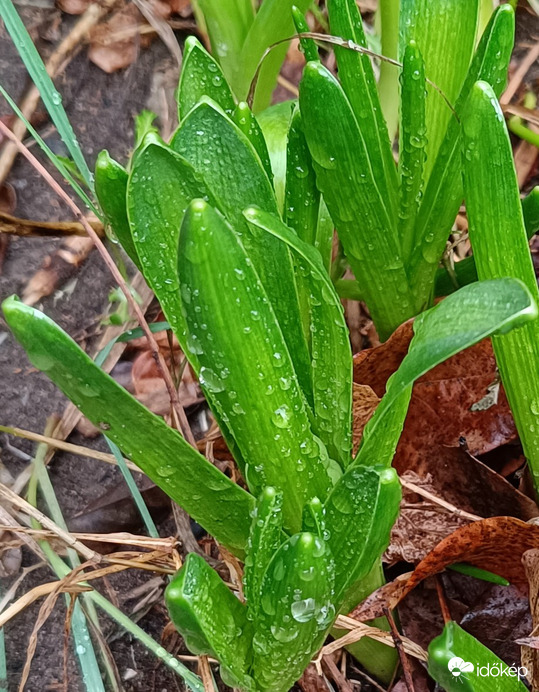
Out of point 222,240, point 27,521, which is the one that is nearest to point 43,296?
point 27,521

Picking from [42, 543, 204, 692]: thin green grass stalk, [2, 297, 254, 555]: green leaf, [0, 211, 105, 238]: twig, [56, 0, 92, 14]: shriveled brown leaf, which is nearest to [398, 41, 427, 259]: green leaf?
[2, 297, 254, 555]: green leaf

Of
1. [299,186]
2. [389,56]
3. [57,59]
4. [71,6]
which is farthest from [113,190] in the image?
[71,6]

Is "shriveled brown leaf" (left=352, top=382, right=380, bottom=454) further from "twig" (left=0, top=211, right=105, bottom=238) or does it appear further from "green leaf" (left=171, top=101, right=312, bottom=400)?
"twig" (left=0, top=211, right=105, bottom=238)

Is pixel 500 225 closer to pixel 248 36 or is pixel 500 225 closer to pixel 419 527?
pixel 419 527

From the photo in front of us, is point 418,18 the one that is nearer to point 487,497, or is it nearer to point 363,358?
point 363,358

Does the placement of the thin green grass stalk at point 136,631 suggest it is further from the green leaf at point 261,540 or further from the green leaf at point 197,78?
the green leaf at point 197,78
